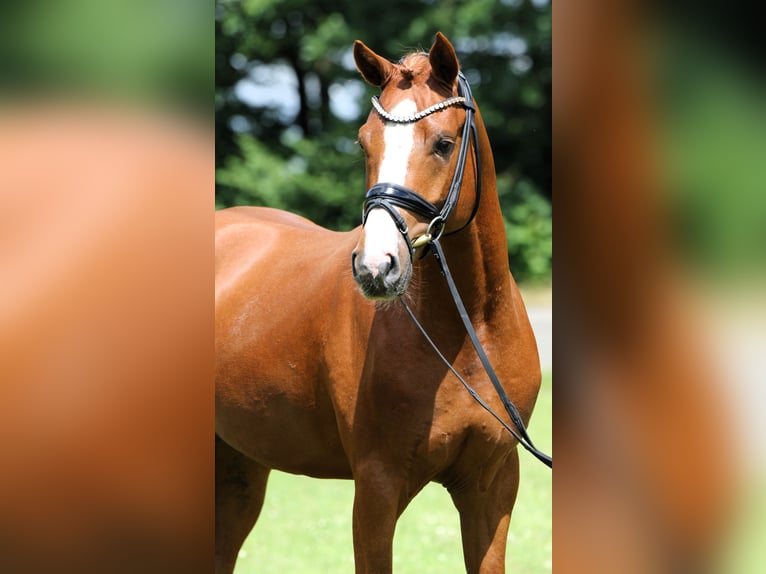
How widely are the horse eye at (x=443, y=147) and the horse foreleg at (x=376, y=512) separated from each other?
1.00 m

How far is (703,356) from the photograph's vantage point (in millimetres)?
940

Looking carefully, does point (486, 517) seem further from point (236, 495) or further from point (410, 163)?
point (236, 495)

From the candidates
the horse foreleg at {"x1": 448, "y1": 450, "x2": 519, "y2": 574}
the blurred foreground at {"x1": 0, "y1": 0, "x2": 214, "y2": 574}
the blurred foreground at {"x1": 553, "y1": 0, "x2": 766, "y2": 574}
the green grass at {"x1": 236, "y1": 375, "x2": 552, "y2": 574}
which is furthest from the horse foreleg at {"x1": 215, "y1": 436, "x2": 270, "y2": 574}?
the blurred foreground at {"x1": 553, "y1": 0, "x2": 766, "y2": 574}

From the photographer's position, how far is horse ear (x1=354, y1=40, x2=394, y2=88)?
8.81 feet

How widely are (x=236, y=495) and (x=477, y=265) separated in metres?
2.14

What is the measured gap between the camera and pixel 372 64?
2.73m

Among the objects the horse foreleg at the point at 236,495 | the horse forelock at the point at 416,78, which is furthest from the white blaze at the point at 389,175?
the horse foreleg at the point at 236,495

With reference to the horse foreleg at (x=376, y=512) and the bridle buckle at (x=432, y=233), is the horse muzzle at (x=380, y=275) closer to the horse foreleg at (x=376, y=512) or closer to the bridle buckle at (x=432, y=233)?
the bridle buckle at (x=432, y=233)

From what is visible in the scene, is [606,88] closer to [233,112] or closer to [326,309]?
[326,309]

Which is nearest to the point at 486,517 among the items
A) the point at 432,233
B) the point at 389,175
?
the point at 432,233

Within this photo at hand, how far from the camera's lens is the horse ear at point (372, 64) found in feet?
8.81

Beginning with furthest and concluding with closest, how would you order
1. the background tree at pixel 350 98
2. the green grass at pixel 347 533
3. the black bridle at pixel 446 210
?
the background tree at pixel 350 98 → the green grass at pixel 347 533 → the black bridle at pixel 446 210

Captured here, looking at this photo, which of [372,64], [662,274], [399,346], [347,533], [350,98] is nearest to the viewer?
[662,274]

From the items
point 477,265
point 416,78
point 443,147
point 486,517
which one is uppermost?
point 416,78
